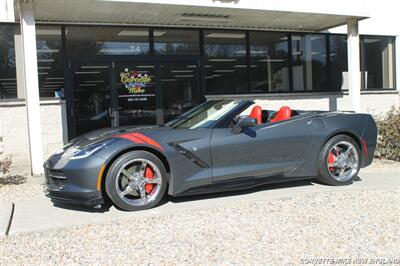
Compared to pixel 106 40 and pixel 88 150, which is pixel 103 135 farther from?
pixel 106 40

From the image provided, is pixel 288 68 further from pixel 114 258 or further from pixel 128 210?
pixel 114 258

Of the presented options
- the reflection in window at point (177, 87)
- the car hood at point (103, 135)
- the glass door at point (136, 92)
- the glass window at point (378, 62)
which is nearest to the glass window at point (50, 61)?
the glass door at point (136, 92)

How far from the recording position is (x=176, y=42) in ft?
38.9

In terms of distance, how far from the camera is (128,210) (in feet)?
18.5

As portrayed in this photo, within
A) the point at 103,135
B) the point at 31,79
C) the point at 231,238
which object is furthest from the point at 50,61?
A: the point at 231,238

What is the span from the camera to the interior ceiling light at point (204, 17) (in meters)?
10.5

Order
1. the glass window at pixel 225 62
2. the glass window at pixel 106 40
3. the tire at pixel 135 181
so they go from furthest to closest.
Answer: the glass window at pixel 225 62
the glass window at pixel 106 40
the tire at pixel 135 181

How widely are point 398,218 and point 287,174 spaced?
153cm

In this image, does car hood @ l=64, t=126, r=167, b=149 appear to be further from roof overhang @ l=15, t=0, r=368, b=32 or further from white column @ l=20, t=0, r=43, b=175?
roof overhang @ l=15, t=0, r=368, b=32

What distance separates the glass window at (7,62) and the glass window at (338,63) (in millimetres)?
8126

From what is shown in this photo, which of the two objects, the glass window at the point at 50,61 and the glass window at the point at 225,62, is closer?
the glass window at the point at 50,61

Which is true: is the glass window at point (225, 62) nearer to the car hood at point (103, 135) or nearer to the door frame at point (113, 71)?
the door frame at point (113, 71)

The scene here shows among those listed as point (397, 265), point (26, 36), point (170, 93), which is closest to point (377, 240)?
point (397, 265)

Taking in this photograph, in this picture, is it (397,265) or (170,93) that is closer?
(397,265)
